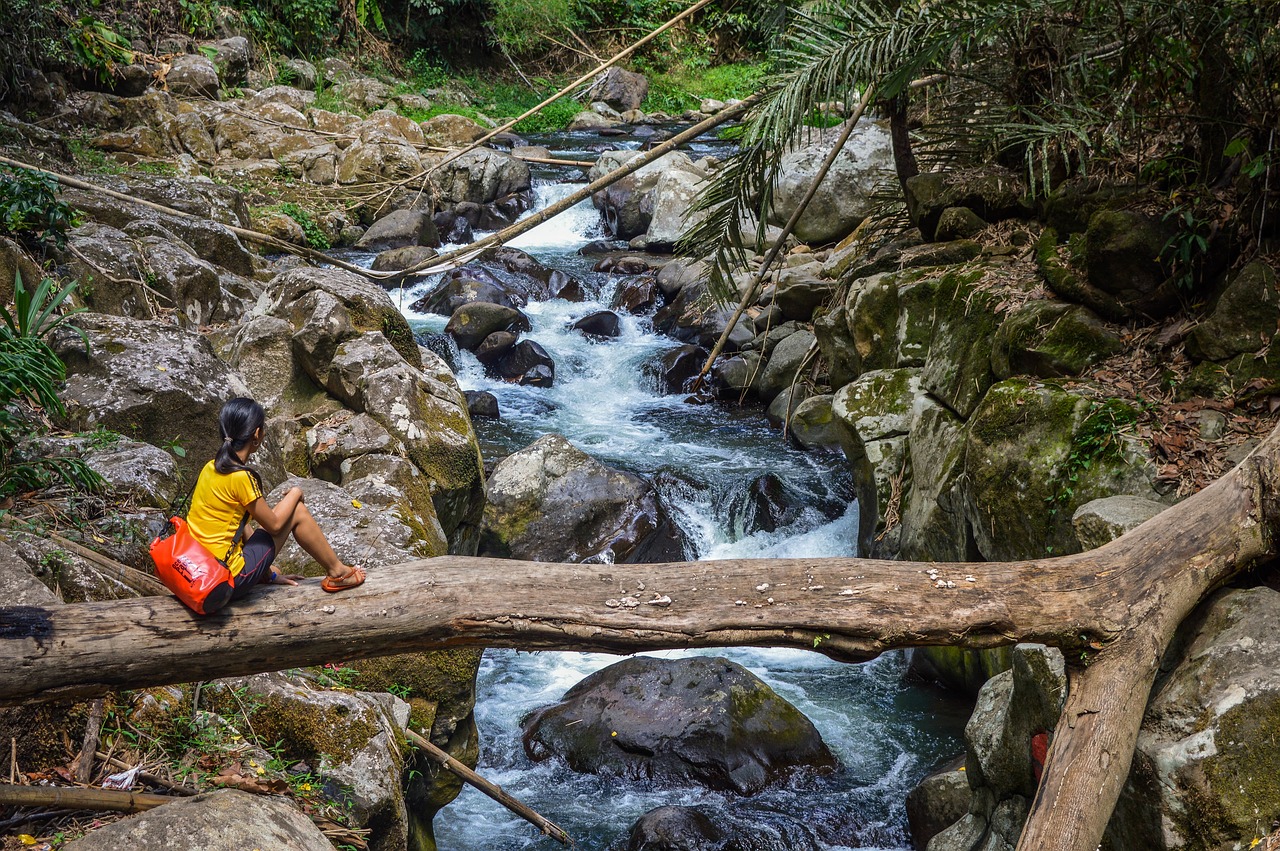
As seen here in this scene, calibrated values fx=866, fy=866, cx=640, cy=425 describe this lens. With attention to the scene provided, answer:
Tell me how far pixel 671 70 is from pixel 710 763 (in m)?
23.9

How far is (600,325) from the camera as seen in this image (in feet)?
42.0

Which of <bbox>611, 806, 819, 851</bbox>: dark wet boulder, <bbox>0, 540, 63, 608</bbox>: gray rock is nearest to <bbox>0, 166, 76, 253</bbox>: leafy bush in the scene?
<bbox>0, 540, 63, 608</bbox>: gray rock

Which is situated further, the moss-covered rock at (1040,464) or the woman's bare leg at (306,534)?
the moss-covered rock at (1040,464)

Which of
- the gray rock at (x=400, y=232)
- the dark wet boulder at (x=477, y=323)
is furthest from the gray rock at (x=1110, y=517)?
the gray rock at (x=400, y=232)

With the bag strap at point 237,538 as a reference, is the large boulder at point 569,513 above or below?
below

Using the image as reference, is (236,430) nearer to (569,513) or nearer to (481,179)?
(569,513)

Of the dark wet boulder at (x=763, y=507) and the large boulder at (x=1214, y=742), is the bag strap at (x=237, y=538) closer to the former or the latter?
the large boulder at (x=1214, y=742)

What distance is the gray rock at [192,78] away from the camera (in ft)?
52.7

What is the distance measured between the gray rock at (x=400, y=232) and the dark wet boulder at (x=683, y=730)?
10.5 metres

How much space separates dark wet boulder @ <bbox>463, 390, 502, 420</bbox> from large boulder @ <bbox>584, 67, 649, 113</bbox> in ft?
52.1

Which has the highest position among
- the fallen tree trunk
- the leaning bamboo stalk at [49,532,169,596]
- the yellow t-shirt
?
the yellow t-shirt

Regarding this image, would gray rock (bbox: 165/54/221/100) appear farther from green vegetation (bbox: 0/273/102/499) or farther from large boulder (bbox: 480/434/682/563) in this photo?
green vegetation (bbox: 0/273/102/499)

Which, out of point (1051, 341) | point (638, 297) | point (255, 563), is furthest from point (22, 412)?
point (638, 297)

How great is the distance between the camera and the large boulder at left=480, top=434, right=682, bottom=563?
318 inches
